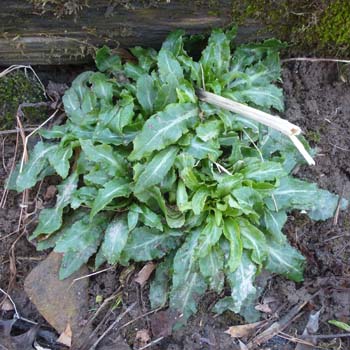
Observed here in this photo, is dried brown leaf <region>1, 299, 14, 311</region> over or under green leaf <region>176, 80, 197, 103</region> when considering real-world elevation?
under

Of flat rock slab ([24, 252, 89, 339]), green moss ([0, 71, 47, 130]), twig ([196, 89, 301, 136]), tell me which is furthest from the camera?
green moss ([0, 71, 47, 130])

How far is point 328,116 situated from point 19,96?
205cm

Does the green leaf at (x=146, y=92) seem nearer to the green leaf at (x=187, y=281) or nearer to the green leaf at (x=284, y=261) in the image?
the green leaf at (x=187, y=281)

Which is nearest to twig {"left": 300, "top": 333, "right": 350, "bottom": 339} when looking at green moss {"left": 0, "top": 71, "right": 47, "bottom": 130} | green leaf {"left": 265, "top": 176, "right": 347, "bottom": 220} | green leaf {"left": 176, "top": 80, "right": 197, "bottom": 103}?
green leaf {"left": 265, "top": 176, "right": 347, "bottom": 220}

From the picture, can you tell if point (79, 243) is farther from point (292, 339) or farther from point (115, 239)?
point (292, 339)

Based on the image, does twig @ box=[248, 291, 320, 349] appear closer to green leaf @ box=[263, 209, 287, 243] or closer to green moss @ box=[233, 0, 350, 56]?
green leaf @ box=[263, 209, 287, 243]

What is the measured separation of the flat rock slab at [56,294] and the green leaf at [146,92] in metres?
1.06

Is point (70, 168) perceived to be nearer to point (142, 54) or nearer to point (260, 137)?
point (142, 54)

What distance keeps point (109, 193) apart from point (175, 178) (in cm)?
→ 39

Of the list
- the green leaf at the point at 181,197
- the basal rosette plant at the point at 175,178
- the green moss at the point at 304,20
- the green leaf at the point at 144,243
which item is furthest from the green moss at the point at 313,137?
the green leaf at the point at 144,243

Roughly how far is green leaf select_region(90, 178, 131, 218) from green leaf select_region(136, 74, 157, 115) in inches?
18.6

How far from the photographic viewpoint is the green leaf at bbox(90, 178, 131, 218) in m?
3.28

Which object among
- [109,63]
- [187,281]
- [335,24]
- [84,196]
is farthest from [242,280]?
[335,24]

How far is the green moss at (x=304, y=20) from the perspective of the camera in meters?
3.58
